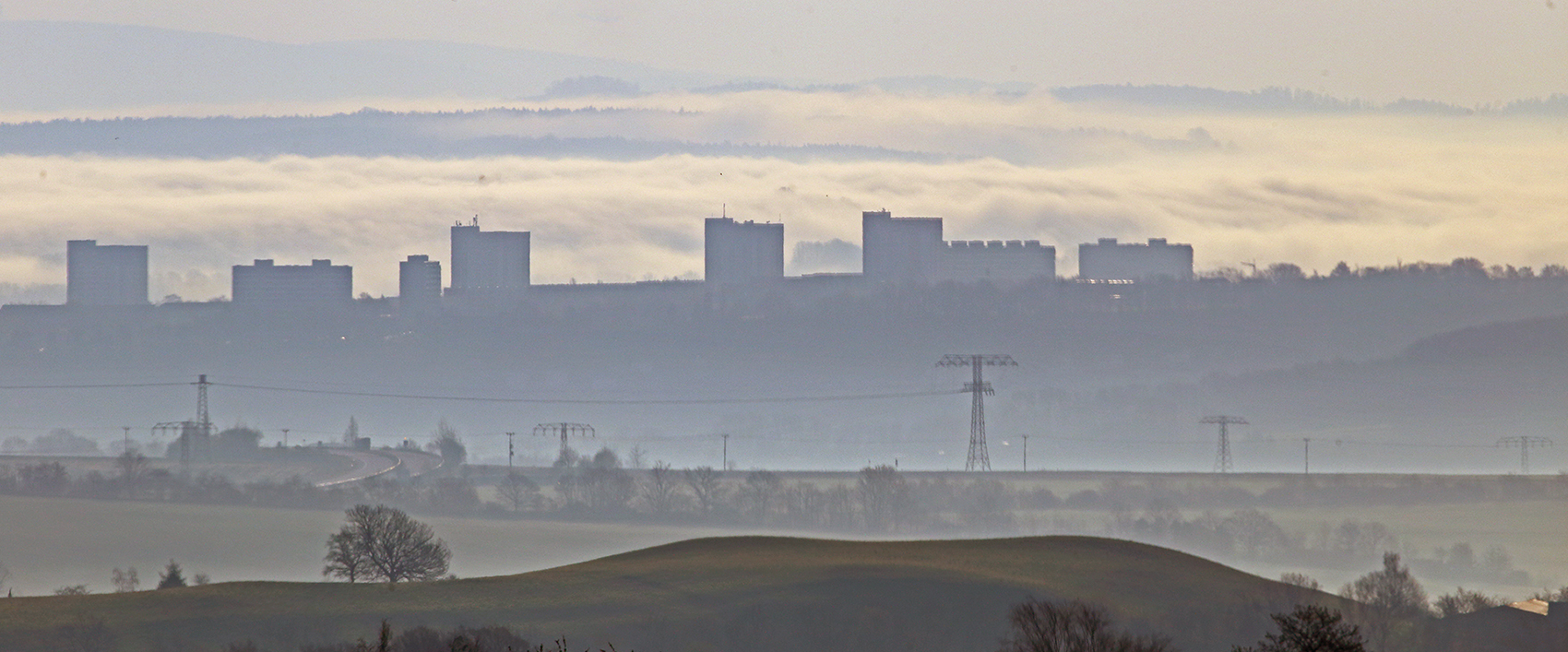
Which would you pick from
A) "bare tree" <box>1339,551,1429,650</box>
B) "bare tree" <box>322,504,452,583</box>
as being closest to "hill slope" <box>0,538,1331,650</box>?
"bare tree" <box>1339,551,1429,650</box>

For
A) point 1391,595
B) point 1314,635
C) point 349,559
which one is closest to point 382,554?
point 349,559

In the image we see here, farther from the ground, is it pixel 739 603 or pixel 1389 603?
pixel 739 603

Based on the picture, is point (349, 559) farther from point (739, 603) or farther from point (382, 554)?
point (739, 603)

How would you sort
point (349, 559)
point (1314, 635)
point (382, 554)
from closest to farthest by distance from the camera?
point (1314, 635), point (349, 559), point (382, 554)

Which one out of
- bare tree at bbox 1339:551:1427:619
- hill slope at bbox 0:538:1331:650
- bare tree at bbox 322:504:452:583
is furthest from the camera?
bare tree at bbox 322:504:452:583

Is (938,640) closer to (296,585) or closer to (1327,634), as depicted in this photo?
(296,585)

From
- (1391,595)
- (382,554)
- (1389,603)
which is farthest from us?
(382,554)

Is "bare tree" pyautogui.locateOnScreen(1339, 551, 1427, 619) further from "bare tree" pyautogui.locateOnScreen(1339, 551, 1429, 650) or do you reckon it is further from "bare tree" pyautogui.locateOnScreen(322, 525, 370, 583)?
"bare tree" pyautogui.locateOnScreen(322, 525, 370, 583)

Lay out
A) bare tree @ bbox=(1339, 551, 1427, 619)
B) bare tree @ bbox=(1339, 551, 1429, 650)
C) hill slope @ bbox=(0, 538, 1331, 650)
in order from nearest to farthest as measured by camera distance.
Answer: hill slope @ bbox=(0, 538, 1331, 650)
bare tree @ bbox=(1339, 551, 1429, 650)
bare tree @ bbox=(1339, 551, 1427, 619)

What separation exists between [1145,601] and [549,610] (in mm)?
38863

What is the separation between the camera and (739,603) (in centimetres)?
12431

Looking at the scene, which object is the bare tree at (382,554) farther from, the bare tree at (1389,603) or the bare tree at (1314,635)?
the bare tree at (1314,635)

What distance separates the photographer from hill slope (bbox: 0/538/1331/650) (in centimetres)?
11619

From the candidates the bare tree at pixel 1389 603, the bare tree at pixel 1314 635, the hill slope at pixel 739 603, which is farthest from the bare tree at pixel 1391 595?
the bare tree at pixel 1314 635
